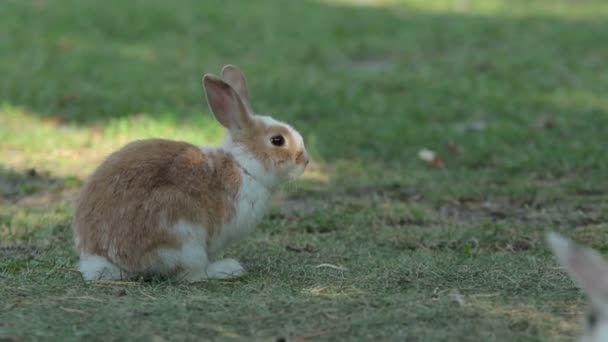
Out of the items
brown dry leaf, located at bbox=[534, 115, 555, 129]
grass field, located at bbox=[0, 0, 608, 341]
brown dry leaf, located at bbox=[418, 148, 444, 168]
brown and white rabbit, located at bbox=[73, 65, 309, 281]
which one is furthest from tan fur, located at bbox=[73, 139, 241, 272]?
brown dry leaf, located at bbox=[534, 115, 555, 129]

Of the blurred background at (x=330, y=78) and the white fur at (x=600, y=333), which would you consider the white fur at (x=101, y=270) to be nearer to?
the white fur at (x=600, y=333)

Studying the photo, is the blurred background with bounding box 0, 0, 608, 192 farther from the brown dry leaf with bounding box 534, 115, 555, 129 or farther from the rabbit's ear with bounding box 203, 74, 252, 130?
the rabbit's ear with bounding box 203, 74, 252, 130

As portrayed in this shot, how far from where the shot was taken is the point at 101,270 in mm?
4438

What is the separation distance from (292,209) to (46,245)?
4.74 ft

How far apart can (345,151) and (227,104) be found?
113 inches

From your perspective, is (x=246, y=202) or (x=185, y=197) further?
(x=246, y=202)

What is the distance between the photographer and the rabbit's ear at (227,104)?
4.72 m

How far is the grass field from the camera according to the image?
3877 millimetres

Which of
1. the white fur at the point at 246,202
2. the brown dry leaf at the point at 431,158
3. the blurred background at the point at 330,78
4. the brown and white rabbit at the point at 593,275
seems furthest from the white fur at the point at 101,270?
the brown dry leaf at the point at 431,158

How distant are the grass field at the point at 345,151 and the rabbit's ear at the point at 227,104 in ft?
2.12

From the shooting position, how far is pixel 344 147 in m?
7.63

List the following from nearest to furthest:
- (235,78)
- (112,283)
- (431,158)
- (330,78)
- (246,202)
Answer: (112,283) → (246,202) → (235,78) → (431,158) → (330,78)

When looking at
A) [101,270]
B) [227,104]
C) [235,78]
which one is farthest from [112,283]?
[235,78]

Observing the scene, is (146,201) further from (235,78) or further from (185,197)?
(235,78)
